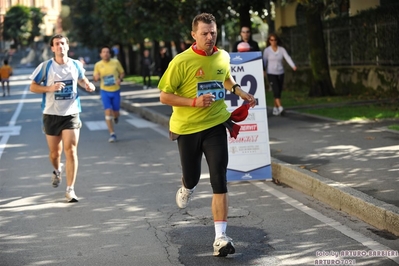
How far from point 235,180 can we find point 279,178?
0.60m

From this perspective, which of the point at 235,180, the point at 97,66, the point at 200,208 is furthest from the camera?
the point at 97,66

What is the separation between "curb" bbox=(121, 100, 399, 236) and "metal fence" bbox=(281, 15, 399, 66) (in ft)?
38.5

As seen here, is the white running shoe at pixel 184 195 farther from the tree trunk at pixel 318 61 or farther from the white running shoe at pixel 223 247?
the tree trunk at pixel 318 61

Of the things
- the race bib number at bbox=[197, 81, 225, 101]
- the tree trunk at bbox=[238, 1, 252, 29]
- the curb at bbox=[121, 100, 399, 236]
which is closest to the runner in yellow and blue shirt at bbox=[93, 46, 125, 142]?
the curb at bbox=[121, 100, 399, 236]

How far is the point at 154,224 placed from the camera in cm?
841

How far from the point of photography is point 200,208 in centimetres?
916

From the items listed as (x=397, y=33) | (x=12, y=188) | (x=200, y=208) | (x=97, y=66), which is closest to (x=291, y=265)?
(x=200, y=208)

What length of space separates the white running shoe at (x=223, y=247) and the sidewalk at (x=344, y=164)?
1.54m

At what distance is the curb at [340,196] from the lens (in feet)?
25.2

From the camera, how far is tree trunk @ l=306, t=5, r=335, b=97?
23.9m

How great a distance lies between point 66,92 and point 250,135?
2.35 m

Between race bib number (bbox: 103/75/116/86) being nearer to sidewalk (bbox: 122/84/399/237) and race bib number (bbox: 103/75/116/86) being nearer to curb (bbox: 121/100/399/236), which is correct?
sidewalk (bbox: 122/84/399/237)

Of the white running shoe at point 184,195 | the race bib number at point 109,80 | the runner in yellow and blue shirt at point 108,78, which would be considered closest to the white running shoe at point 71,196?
the white running shoe at point 184,195

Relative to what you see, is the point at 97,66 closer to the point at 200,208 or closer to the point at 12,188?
the point at 12,188
